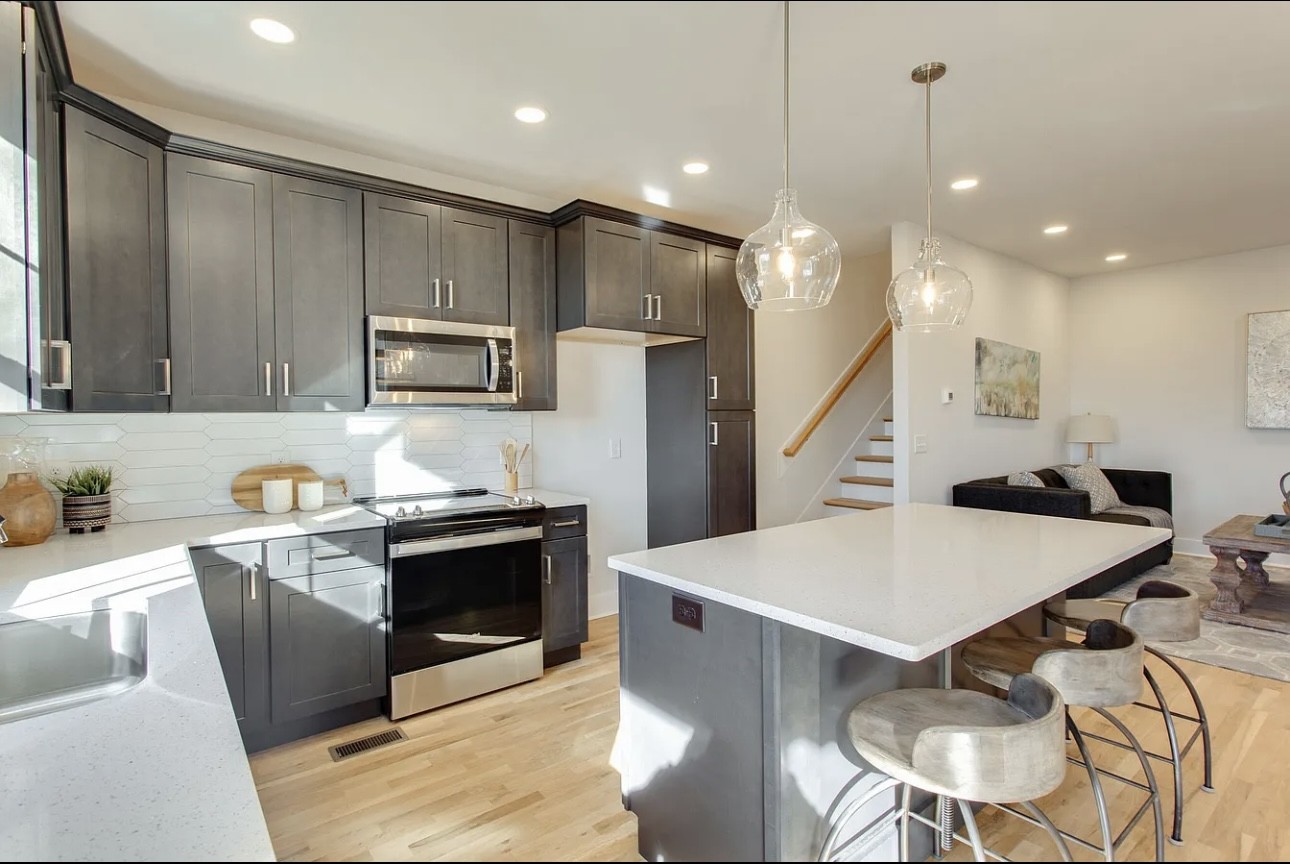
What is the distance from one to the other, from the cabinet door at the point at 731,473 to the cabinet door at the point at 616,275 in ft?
2.50

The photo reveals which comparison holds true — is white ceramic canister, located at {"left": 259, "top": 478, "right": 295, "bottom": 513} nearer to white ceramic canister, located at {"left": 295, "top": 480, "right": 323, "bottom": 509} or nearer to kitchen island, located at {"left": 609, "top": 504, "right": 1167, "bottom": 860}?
white ceramic canister, located at {"left": 295, "top": 480, "right": 323, "bottom": 509}

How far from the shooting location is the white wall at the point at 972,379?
412cm

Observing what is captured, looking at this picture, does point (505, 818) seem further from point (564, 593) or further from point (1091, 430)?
point (1091, 430)

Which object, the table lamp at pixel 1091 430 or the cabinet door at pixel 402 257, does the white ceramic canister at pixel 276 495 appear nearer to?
the cabinet door at pixel 402 257

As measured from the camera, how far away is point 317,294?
8.70 ft

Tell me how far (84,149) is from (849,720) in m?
2.47

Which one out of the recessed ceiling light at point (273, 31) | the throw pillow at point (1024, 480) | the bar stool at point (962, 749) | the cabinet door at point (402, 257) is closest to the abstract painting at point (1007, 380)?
the throw pillow at point (1024, 480)

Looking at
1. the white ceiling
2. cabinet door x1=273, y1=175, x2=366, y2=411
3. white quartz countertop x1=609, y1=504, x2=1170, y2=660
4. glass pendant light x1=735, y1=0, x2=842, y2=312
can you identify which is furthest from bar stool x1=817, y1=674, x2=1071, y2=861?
cabinet door x1=273, y1=175, x2=366, y2=411

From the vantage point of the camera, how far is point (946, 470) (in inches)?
174

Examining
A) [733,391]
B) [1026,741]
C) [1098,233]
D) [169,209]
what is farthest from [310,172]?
[1098,233]

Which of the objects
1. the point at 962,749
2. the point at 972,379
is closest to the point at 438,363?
the point at 962,749

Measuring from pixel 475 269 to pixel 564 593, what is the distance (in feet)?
5.23

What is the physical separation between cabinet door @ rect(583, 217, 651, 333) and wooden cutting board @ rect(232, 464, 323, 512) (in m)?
1.52

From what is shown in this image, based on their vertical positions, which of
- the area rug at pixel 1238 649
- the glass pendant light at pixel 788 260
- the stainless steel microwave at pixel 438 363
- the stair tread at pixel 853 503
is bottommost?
the area rug at pixel 1238 649
